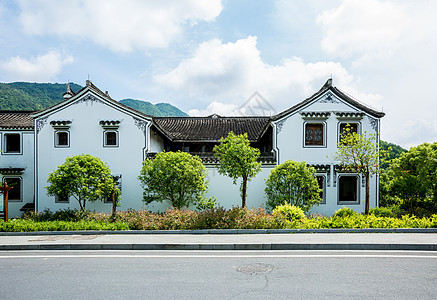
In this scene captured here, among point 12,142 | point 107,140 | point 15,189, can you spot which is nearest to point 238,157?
point 107,140

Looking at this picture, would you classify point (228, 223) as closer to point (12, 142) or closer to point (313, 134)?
point (313, 134)

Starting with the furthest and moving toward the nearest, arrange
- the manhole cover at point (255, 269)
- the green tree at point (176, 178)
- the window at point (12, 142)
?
the window at point (12, 142), the green tree at point (176, 178), the manhole cover at point (255, 269)

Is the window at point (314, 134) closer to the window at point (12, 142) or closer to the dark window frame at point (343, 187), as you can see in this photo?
the dark window frame at point (343, 187)

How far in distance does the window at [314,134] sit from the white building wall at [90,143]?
32.2 feet

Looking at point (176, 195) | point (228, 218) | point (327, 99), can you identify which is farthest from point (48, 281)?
point (327, 99)

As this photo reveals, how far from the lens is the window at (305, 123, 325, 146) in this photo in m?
16.2

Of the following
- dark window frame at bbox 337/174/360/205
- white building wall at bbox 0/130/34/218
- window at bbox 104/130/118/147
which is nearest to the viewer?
dark window frame at bbox 337/174/360/205

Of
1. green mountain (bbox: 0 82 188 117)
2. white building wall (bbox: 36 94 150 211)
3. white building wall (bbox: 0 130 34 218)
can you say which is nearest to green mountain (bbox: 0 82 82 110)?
green mountain (bbox: 0 82 188 117)

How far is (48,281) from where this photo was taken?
5969mm

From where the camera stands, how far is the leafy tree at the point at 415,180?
45.1 feet

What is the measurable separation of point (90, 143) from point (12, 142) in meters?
6.24

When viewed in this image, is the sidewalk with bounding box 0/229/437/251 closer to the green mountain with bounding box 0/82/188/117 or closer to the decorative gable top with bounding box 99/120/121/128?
the decorative gable top with bounding box 99/120/121/128

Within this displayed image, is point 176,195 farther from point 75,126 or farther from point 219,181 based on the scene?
point 75,126

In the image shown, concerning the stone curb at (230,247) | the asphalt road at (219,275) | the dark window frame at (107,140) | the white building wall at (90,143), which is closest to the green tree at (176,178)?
the white building wall at (90,143)
